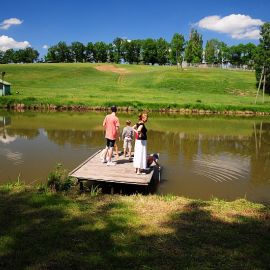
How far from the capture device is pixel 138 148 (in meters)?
15.0

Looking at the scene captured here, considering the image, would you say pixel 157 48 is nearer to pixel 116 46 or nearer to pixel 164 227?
pixel 116 46

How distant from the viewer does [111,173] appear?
15258mm

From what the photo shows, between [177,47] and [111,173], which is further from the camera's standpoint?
[177,47]

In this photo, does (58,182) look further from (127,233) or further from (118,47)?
(118,47)

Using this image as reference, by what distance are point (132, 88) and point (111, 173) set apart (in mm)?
57993

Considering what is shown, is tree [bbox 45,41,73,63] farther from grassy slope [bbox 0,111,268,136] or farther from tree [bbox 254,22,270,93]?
grassy slope [bbox 0,111,268,136]

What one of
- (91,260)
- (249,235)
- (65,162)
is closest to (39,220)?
(91,260)

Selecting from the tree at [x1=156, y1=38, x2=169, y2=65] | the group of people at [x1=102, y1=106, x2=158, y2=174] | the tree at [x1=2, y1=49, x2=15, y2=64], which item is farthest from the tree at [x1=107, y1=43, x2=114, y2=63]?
the group of people at [x1=102, y1=106, x2=158, y2=174]

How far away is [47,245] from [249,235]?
15.4 feet

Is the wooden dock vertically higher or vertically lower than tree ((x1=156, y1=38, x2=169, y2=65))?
lower

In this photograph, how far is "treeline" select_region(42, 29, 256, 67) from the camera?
15514 centimetres

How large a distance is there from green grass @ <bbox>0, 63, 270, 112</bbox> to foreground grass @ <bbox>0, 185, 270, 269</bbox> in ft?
136

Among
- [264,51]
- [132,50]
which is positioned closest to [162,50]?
[132,50]

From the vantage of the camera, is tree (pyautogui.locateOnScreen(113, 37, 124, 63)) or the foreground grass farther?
tree (pyautogui.locateOnScreen(113, 37, 124, 63))
